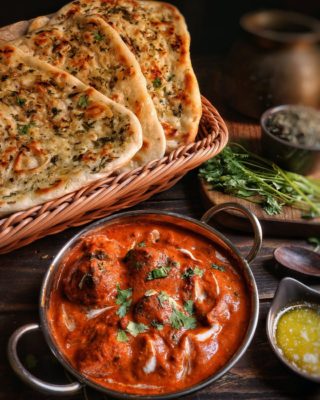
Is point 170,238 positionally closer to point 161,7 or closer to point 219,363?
point 219,363

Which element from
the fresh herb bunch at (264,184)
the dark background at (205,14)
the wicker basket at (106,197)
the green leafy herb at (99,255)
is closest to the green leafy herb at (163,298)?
the green leafy herb at (99,255)

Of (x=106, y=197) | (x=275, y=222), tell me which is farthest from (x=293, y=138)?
(x=106, y=197)

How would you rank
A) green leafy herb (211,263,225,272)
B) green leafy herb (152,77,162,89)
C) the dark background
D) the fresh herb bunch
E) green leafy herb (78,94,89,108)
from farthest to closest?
the dark background
green leafy herb (152,77,162,89)
the fresh herb bunch
green leafy herb (78,94,89,108)
green leafy herb (211,263,225,272)

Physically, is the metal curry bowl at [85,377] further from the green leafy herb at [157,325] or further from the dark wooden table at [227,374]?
the green leafy herb at [157,325]

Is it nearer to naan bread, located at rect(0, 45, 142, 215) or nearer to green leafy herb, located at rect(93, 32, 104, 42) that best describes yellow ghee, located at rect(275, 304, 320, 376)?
naan bread, located at rect(0, 45, 142, 215)

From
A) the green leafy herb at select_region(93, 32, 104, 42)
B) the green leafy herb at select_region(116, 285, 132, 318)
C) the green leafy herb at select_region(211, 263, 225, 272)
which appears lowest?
the green leafy herb at select_region(211, 263, 225, 272)

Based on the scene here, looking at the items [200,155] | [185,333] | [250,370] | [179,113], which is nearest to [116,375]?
[185,333]

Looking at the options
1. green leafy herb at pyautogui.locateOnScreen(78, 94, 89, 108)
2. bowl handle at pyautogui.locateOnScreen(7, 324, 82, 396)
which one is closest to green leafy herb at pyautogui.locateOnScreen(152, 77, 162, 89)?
green leafy herb at pyautogui.locateOnScreen(78, 94, 89, 108)
